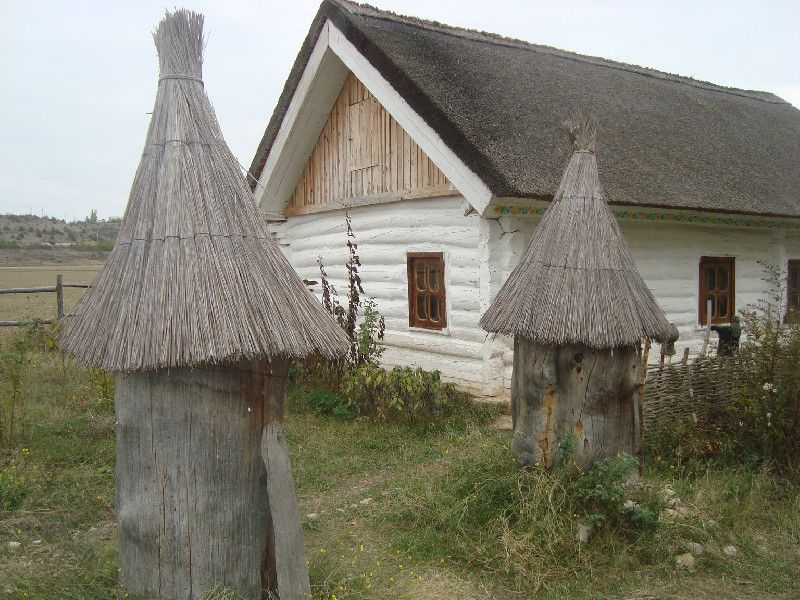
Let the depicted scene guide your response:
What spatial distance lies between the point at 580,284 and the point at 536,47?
804cm

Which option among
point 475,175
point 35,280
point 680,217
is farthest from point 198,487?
point 35,280

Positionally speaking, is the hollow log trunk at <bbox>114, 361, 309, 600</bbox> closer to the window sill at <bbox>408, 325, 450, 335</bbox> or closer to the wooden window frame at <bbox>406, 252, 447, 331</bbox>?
the window sill at <bbox>408, 325, 450, 335</bbox>

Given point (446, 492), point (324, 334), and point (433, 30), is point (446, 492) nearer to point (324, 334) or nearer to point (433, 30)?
point (324, 334)

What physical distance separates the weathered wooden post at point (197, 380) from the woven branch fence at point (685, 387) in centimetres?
389

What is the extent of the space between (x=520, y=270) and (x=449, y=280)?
11.4 ft

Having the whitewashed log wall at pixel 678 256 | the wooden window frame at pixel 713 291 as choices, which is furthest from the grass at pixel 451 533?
the wooden window frame at pixel 713 291

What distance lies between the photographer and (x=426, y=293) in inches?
353

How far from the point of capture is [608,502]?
4.31 m

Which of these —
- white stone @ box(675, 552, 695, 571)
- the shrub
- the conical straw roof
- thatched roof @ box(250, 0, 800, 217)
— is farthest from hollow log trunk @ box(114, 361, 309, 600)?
thatched roof @ box(250, 0, 800, 217)

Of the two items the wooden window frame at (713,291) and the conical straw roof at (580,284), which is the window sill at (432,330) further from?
the wooden window frame at (713,291)

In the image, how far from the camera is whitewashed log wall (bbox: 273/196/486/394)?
812cm

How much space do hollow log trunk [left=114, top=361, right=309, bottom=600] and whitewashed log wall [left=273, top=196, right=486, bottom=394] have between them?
16.3ft

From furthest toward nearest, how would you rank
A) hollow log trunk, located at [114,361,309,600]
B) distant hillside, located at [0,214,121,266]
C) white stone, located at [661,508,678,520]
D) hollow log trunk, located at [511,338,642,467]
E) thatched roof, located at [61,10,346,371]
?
distant hillside, located at [0,214,121,266]
hollow log trunk, located at [511,338,642,467]
white stone, located at [661,508,678,520]
hollow log trunk, located at [114,361,309,600]
thatched roof, located at [61,10,346,371]

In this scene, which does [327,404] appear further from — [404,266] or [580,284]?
[580,284]
